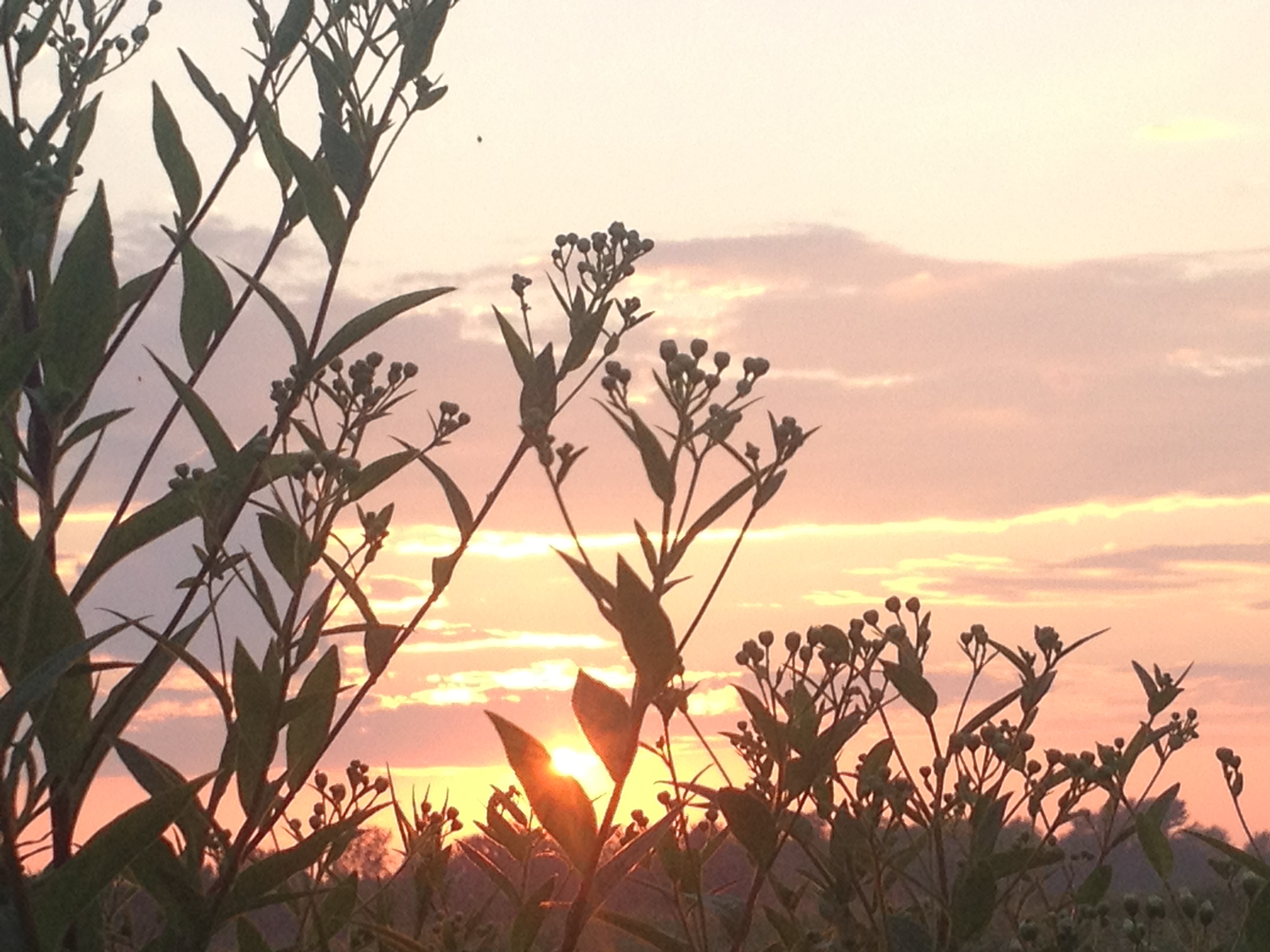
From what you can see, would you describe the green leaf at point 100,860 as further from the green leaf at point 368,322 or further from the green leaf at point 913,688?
the green leaf at point 913,688

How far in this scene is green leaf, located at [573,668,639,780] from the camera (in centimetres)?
255

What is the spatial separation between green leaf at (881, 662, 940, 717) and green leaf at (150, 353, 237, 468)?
1.53 meters

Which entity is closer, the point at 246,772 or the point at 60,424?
the point at 246,772

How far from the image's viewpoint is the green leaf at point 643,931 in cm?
282

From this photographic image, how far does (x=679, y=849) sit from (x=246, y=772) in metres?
1.30

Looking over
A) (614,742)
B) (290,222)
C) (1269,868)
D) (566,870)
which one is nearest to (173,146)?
(290,222)

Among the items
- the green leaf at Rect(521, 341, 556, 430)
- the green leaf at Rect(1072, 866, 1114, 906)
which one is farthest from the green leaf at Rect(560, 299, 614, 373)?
the green leaf at Rect(1072, 866, 1114, 906)

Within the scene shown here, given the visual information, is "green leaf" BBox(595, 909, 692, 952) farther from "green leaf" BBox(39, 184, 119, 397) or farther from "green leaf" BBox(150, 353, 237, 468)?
"green leaf" BBox(39, 184, 119, 397)

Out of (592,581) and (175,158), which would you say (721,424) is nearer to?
(592,581)

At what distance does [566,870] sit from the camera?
4344mm

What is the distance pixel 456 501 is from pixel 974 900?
1.42m

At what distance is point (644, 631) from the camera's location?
2.42 meters

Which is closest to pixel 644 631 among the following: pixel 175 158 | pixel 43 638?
pixel 43 638

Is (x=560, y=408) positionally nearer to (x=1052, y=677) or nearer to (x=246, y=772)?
(x=246, y=772)
